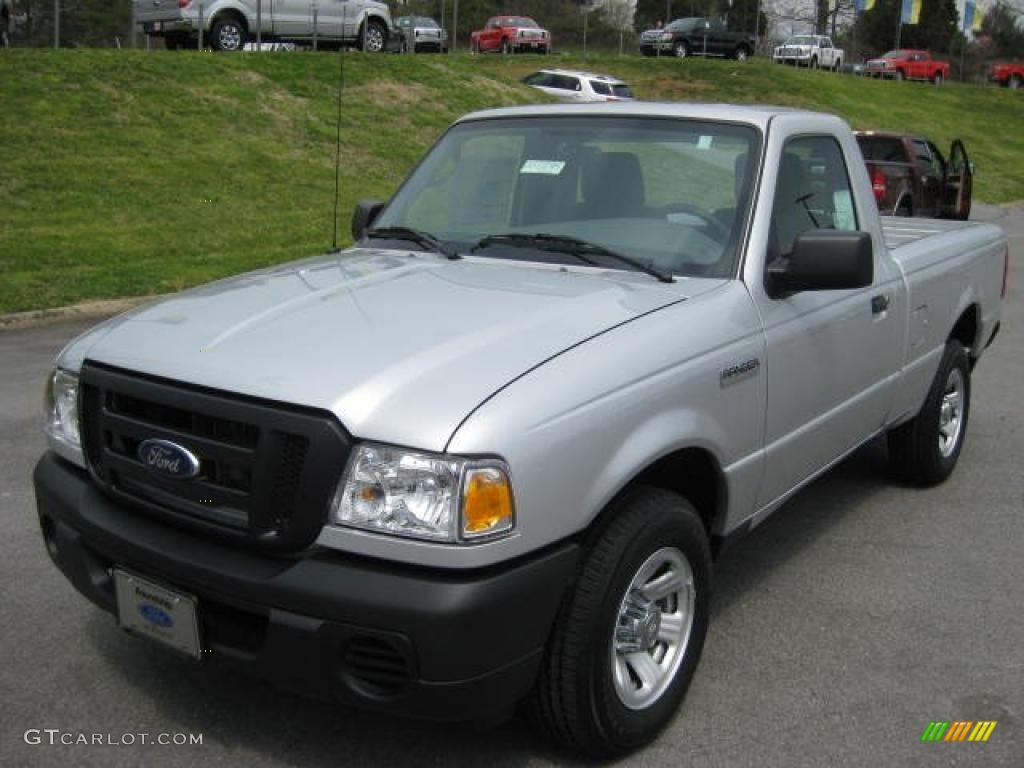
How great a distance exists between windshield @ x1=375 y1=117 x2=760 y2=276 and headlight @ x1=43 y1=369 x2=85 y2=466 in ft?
4.85

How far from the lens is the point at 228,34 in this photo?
22797 mm

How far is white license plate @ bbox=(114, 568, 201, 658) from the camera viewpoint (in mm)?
2758

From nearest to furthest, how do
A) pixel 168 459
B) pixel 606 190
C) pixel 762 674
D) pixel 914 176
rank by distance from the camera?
pixel 168 459 < pixel 762 674 < pixel 606 190 < pixel 914 176

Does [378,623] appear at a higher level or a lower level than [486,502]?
lower

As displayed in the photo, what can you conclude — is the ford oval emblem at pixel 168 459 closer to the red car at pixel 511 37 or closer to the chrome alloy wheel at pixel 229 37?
the chrome alloy wheel at pixel 229 37

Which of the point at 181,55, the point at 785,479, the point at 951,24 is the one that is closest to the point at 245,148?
the point at 181,55

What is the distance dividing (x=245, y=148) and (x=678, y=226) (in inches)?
584

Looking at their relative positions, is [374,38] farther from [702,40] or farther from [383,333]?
[383,333]

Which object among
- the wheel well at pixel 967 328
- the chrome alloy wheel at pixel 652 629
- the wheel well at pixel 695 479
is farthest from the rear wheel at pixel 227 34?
the chrome alloy wheel at pixel 652 629

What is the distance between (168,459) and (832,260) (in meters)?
2.11

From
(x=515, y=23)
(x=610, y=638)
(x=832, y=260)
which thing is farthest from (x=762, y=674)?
(x=515, y=23)

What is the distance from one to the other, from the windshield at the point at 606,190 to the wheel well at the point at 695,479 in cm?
68

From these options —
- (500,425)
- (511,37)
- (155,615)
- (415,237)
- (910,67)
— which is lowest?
(155,615)

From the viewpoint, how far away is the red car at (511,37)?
1663 inches
